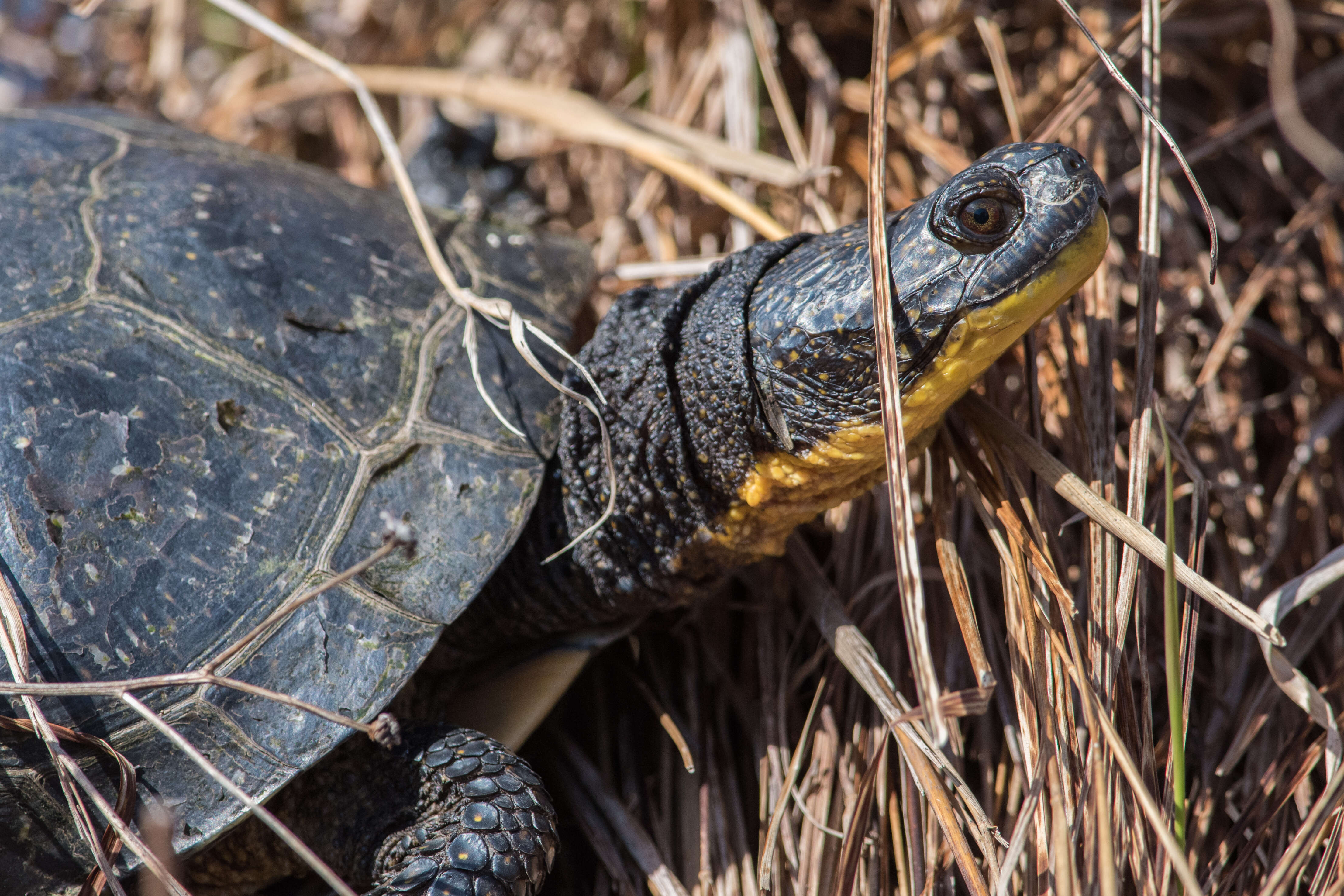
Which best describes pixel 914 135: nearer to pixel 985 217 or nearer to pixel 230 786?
pixel 985 217

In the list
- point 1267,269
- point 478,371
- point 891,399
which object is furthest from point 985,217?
point 1267,269

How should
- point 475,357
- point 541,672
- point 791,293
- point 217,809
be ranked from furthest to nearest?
point 541,672, point 475,357, point 791,293, point 217,809

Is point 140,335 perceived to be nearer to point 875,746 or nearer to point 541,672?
point 541,672

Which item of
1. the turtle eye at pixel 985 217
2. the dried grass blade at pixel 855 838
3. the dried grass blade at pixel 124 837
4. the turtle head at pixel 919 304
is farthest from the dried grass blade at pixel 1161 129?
the dried grass blade at pixel 124 837

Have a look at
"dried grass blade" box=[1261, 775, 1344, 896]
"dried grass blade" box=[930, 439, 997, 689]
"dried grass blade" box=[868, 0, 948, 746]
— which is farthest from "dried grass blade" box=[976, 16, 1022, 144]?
"dried grass blade" box=[1261, 775, 1344, 896]

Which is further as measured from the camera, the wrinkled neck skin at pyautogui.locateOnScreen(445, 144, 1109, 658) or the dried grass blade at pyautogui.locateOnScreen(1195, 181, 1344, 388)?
the dried grass blade at pyautogui.locateOnScreen(1195, 181, 1344, 388)

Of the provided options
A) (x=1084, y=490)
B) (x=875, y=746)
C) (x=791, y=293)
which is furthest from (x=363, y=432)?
(x=1084, y=490)

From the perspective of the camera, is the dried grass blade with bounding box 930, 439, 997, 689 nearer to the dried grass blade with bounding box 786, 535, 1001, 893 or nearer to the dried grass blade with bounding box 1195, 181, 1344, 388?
the dried grass blade with bounding box 786, 535, 1001, 893
